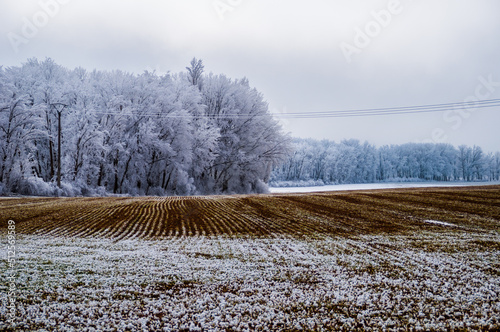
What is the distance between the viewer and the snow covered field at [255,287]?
733cm

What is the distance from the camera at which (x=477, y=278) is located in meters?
10.7

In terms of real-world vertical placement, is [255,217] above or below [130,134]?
below

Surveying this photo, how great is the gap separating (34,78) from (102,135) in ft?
44.9

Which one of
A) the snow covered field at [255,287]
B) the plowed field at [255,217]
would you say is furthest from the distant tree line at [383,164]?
the snow covered field at [255,287]

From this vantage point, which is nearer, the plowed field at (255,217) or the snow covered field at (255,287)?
the snow covered field at (255,287)

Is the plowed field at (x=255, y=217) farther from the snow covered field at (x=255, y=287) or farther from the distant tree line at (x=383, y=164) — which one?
the distant tree line at (x=383, y=164)

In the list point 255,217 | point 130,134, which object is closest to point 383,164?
point 130,134

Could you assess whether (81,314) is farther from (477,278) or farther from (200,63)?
(200,63)

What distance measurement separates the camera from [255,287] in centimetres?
982

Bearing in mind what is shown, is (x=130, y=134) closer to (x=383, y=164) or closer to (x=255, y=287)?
(x=255, y=287)

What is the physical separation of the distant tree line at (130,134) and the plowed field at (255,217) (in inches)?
656

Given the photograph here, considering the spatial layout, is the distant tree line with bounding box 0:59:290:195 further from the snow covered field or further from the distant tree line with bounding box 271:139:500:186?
the distant tree line with bounding box 271:139:500:186

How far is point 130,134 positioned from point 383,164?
123 metres

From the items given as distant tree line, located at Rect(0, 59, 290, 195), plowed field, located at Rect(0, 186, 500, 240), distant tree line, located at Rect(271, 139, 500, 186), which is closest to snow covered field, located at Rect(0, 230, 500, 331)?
plowed field, located at Rect(0, 186, 500, 240)
